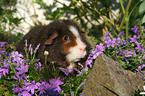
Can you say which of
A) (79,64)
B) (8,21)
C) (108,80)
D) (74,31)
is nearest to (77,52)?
(79,64)

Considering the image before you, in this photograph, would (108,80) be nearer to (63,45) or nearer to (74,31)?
(63,45)

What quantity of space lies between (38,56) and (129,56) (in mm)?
1501

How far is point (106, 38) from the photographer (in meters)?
2.74

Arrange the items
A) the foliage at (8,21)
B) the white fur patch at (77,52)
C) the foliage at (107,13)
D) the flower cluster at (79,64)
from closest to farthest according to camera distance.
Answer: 1. the flower cluster at (79,64)
2. the white fur patch at (77,52)
3. the foliage at (107,13)
4. the foliage at (8,21)

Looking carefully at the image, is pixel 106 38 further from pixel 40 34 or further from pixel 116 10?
pixel 116 10

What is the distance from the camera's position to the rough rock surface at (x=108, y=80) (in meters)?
1.92

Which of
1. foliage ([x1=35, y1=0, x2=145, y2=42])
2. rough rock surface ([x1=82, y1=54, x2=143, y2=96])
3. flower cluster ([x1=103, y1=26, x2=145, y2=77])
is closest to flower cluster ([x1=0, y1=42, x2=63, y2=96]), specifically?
rough rock surface ([x1=82, y1=54, x2=143, y2=96])

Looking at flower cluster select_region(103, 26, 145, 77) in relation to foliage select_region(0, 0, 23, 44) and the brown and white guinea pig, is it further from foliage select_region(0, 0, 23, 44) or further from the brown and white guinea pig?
foliage select_region(0, 0, 23, 44)

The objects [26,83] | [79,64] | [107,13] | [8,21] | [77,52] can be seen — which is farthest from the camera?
[8,21]

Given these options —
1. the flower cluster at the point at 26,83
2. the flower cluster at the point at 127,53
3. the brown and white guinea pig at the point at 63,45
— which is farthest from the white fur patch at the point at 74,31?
the flower cluster at the point at 26,83

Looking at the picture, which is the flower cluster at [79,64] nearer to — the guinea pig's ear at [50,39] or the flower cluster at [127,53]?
the flower cluster at [127,53]

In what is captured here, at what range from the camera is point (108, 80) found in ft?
6.49

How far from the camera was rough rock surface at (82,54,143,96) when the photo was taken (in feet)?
6.29

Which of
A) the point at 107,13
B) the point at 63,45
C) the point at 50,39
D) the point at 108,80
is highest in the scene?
the point at 107,13
